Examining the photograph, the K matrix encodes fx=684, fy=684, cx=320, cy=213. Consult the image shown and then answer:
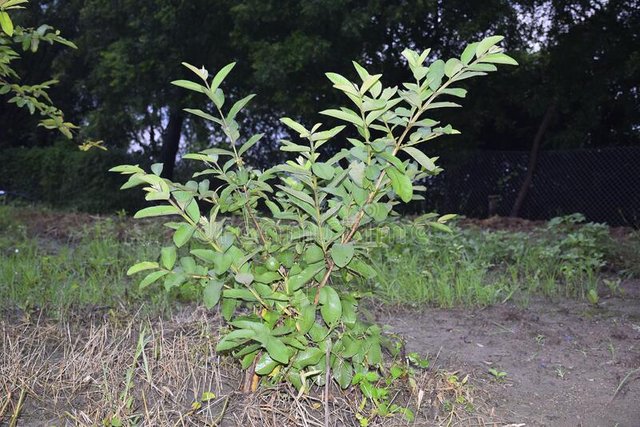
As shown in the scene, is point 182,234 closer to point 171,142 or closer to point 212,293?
point 212,293

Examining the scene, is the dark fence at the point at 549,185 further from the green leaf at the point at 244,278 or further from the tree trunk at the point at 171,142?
the green leaf at the point at 244,278

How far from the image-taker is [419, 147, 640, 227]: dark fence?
1083 cm

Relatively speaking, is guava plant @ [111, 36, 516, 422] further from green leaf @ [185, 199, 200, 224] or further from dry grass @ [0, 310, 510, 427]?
dry grass @ [0, 310, 510, 427]

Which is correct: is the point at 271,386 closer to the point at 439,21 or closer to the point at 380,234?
the point at 380,234

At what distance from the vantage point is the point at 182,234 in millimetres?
2061

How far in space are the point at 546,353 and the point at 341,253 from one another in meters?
1.46

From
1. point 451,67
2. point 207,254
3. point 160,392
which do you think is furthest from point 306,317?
point 451,67

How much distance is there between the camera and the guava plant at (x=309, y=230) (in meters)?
2.03

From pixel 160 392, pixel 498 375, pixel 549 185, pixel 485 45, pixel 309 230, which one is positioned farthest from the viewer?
pixel 549 185

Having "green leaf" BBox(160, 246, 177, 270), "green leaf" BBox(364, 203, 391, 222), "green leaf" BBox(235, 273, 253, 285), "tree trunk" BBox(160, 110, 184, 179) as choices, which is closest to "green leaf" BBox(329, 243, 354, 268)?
"green leaf" BBox(364, 203, 391, 222)

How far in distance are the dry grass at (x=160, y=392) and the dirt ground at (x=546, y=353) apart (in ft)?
0.87

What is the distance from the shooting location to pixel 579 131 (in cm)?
1278

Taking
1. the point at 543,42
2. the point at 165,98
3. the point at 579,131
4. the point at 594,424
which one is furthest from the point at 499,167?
the point at 594,424

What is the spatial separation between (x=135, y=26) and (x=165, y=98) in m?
1.51
